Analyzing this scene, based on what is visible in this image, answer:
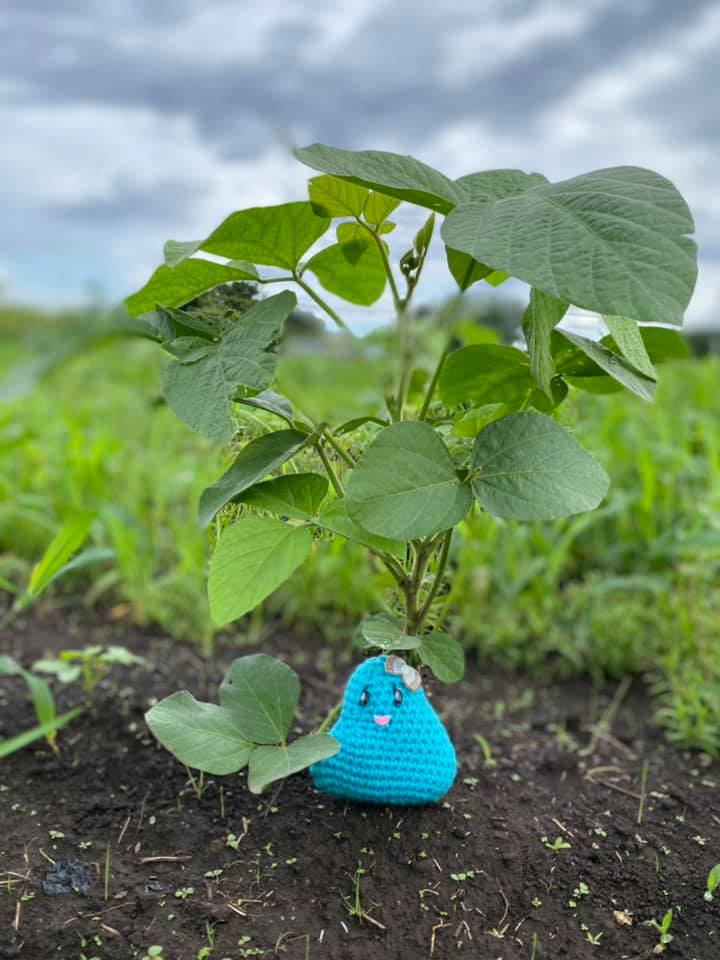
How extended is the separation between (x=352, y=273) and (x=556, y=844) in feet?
2.60

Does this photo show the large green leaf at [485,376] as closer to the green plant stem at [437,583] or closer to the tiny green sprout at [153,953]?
the green plant stem at [437,583]

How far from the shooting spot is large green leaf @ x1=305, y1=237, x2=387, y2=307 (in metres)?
1.21

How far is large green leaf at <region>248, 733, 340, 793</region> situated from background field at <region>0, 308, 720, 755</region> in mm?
608

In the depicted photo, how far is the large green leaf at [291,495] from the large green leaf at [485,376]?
22cm

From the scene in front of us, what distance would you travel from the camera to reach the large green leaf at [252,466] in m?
1.01

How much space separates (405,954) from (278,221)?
0.82 meters

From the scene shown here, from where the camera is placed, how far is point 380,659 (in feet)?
4.11

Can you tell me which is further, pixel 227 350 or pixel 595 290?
pixel 227 350

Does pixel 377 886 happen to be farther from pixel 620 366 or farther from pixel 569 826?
pixel 620 366

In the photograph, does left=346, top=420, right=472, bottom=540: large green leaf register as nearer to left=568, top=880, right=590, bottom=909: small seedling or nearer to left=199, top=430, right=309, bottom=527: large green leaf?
left=199, top=430, right=309, bottom=527: large green leaf

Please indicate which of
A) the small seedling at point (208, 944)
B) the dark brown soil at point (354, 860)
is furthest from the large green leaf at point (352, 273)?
the small seedling at point (208, 944)

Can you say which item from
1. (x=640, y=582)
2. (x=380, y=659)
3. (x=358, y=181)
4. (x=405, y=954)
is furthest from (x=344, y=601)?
(x=358, y=181)

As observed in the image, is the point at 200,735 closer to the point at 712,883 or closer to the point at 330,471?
the point at 330,471

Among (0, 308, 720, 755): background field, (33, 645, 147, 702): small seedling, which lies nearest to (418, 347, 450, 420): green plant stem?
(0, 308, 720, 755): background field
